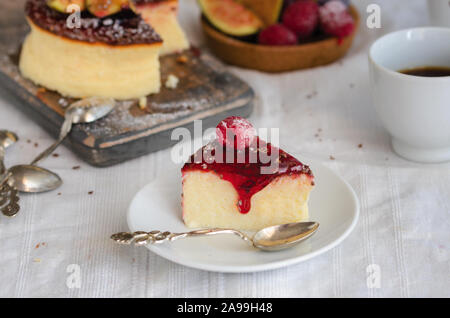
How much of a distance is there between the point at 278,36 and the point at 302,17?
155 mm

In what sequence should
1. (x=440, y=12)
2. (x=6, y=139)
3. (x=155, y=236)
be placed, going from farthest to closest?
(x=440, y=12)
(x=6, y=139)
(x=155, y=236)

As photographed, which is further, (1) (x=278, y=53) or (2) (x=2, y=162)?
(1) (x=278, y=53)

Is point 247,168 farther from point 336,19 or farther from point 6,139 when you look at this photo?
point 336,19

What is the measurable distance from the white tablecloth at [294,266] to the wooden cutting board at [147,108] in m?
0.06

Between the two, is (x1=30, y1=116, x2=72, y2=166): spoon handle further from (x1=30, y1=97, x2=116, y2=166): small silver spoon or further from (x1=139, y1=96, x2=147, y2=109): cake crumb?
(x1=139, y1=96, x2=147, y2=109): cake crumb

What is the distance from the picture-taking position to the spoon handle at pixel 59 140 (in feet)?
6.97

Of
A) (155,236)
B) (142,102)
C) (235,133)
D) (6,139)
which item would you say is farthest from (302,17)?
(155,236)

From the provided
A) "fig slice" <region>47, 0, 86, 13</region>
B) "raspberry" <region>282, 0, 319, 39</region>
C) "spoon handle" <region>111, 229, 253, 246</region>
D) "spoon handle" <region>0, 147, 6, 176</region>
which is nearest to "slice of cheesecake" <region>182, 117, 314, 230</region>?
"spoon handle" <region>111, 229, 253, 246</region>

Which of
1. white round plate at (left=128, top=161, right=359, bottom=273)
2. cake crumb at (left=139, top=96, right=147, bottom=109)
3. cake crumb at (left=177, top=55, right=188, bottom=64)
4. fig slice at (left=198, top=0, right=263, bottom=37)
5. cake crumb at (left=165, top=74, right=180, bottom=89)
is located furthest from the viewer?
fig slice at (left=198, top=0, right=263, bottom=37)

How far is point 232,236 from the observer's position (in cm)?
166

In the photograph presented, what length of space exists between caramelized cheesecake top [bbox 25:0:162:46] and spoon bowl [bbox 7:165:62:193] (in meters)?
0.58

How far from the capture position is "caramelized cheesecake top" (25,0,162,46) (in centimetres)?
231

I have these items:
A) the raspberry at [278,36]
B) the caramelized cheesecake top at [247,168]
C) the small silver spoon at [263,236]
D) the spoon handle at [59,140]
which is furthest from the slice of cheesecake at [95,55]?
the small silver spoon at [263,236]
